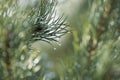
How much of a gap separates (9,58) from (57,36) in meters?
0.19

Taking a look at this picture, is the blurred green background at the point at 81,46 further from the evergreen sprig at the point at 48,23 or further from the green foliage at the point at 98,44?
the evergreen sprig at the point at 48,23

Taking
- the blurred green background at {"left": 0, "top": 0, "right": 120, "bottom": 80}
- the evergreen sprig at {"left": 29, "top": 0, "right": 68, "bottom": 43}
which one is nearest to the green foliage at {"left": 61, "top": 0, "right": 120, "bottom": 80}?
the blurred green background at {"left": 0, "top": 0, "right": 120, "bottom": 80}

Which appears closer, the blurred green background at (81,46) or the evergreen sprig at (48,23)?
the blurred green background at (81,46)

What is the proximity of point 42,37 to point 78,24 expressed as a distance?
0.43ft

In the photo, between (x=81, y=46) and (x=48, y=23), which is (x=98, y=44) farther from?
(x=48, y=23)

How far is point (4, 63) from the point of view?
588 mm

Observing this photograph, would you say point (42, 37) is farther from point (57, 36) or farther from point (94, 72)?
point (94, 72)

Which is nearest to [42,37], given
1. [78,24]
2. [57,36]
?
[57,36]

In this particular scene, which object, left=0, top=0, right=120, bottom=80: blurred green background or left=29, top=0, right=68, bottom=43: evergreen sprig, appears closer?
left=0, top=0, right=120, bottom=80: blurred green background

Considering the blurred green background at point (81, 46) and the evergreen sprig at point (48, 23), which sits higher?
the evergreen sprig at point (48, 23)

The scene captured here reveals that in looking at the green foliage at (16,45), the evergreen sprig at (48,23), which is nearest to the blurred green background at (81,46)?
the green foliage at (16,45)

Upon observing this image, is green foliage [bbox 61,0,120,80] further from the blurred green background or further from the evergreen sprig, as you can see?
the evergreen sprig

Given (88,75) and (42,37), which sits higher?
(42,37)

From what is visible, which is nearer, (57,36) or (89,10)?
(89,10)
